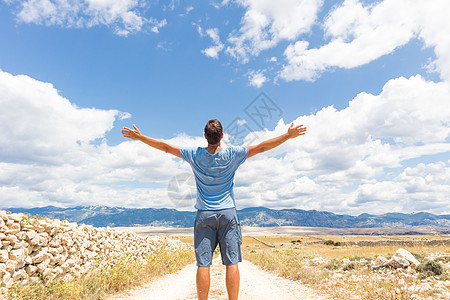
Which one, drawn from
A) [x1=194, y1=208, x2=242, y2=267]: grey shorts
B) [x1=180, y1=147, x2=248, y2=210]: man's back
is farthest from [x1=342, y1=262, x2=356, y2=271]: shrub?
[x1=180, y1=147, x2=248, y2=210]: man's back

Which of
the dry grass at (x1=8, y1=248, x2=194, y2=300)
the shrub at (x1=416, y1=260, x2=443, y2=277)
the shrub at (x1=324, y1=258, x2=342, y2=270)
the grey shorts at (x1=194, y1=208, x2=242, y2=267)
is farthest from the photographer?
the shrub at (x1=324, y1=258, x2=342, y2=270)

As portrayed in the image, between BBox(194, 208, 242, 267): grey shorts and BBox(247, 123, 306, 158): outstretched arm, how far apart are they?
86 centimetres

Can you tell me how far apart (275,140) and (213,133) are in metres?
0.86

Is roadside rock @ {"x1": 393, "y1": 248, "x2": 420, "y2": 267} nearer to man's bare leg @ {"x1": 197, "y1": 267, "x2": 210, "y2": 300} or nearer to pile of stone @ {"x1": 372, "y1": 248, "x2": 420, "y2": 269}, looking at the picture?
pile of stone @ {"x1": 372, "y1": 248, "x2": 420, "y2": 269}

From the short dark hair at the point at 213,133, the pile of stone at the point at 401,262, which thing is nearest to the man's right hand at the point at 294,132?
the short dark hair at the point at 213,133

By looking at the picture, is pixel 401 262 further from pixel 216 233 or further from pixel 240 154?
pixel 240 154

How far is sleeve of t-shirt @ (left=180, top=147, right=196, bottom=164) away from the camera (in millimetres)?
3867

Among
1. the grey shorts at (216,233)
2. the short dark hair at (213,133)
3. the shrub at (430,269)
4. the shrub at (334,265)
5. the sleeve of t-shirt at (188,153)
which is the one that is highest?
the short dark hair at (213,133)

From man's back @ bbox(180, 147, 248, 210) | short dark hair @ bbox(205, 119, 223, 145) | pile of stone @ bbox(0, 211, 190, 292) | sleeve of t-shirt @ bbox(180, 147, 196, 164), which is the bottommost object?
pile of stone @ bbox(0, 211, 190, 292)

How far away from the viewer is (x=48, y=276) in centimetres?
713

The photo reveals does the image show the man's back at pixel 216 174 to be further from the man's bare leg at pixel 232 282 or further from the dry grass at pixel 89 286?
the dry grass at pixel 89 286

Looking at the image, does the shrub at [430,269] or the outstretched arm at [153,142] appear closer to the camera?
the outstretched arm at [153,142]

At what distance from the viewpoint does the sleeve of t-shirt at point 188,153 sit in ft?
12.7

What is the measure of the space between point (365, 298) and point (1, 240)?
26.0ft
